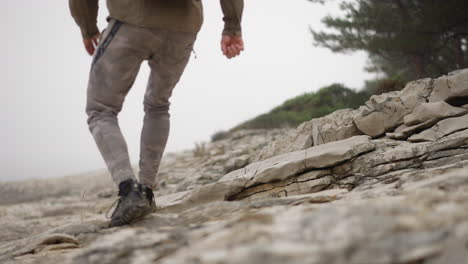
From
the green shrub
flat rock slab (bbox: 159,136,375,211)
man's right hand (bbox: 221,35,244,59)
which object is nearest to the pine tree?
the green shrub

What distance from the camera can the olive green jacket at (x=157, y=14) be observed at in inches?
73.0

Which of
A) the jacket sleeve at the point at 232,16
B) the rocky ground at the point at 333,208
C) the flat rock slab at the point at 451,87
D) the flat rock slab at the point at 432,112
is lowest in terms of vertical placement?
the rocky ground at the point at 333,208

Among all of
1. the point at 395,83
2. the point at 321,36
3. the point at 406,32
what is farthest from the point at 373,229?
the point at 321,36

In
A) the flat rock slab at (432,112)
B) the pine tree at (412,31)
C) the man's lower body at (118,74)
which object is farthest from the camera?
the pine tree at (412,31)

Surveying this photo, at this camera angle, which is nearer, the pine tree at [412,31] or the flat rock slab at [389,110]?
the flat rock slab at [389,110]

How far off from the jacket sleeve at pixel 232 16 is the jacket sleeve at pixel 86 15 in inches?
30.4

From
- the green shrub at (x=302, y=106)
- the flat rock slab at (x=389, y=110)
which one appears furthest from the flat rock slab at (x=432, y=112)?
the green shrub at (x=302, y=106)

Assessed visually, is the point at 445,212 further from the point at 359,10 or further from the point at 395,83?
the point at 359,10

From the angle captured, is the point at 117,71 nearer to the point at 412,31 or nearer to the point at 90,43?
the point at 90,43

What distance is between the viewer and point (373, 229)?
0.75 meters

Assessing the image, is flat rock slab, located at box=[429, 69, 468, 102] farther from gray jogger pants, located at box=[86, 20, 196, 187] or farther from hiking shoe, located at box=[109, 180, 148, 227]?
hiking shoe, located at box=[109, 180, 148, 227]

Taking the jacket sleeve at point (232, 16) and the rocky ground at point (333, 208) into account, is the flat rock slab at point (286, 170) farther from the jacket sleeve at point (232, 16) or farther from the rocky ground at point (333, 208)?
the jacket sleeve at point (232, 16)

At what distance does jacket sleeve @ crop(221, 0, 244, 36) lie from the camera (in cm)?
216

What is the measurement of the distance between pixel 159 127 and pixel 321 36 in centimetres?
1116
